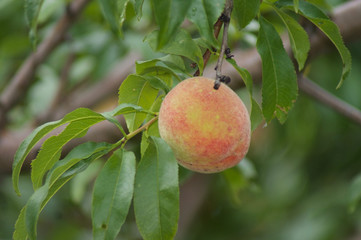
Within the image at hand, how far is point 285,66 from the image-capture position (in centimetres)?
72

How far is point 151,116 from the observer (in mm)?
742

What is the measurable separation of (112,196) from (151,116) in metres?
0.16

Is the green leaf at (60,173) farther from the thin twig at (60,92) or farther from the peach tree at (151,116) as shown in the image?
the thin twig at (60,92)

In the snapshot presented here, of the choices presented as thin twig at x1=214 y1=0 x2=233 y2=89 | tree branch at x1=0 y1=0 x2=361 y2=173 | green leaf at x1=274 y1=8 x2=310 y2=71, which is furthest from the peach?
tree branch at x1=0 y1=0 x2=361 y2=173

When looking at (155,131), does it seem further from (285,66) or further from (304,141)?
(304,141)

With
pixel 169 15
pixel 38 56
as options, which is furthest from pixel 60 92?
pixel 169 15

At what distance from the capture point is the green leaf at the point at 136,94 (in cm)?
73

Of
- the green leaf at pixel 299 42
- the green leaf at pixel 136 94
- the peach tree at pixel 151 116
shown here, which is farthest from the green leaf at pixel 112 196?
the green leaf at pixel 299 42

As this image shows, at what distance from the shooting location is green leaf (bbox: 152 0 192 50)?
494mm

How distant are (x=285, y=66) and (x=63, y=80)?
931 mm

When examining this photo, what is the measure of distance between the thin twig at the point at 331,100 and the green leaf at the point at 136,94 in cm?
55

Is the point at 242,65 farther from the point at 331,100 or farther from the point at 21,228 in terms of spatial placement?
the point at 21,228

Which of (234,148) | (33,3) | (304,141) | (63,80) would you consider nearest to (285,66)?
(234,148)

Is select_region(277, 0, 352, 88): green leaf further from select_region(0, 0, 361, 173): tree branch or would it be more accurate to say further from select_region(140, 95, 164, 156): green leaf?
select_region(0, 0, 361, 173): tree branch
